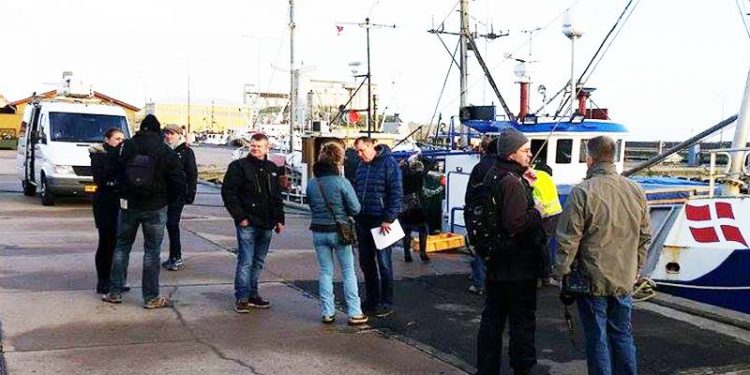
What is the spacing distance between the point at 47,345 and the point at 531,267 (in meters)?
4.02

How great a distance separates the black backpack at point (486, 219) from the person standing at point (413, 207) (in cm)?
562

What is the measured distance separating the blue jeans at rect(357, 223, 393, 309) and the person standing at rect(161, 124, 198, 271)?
3.10 meters

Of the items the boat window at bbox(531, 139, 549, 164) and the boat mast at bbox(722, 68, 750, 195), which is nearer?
the boat mast at bbox(722, 68, 750, 195)

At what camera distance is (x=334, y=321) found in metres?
7.54

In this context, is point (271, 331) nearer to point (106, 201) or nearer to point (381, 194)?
point (381, 194)

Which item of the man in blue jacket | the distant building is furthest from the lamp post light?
the distant building

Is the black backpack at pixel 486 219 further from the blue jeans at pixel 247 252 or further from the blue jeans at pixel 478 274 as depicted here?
the blue jeans at pixel 478 274

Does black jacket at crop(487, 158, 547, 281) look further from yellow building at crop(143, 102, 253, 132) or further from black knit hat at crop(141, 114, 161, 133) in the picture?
yellow building at crop(143, 102, 253, 132)

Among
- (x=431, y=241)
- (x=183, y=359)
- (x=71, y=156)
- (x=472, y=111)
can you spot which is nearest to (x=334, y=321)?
(x=183, y=359)

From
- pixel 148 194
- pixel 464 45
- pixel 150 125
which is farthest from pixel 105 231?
pixel 464 45

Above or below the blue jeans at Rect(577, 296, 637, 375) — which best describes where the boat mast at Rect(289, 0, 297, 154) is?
above

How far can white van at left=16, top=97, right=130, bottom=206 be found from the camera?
1752 centimetres

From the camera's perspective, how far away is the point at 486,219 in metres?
5.24

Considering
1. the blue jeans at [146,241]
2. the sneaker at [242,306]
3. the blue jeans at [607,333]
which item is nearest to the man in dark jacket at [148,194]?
the blue jeans at [146,241]
